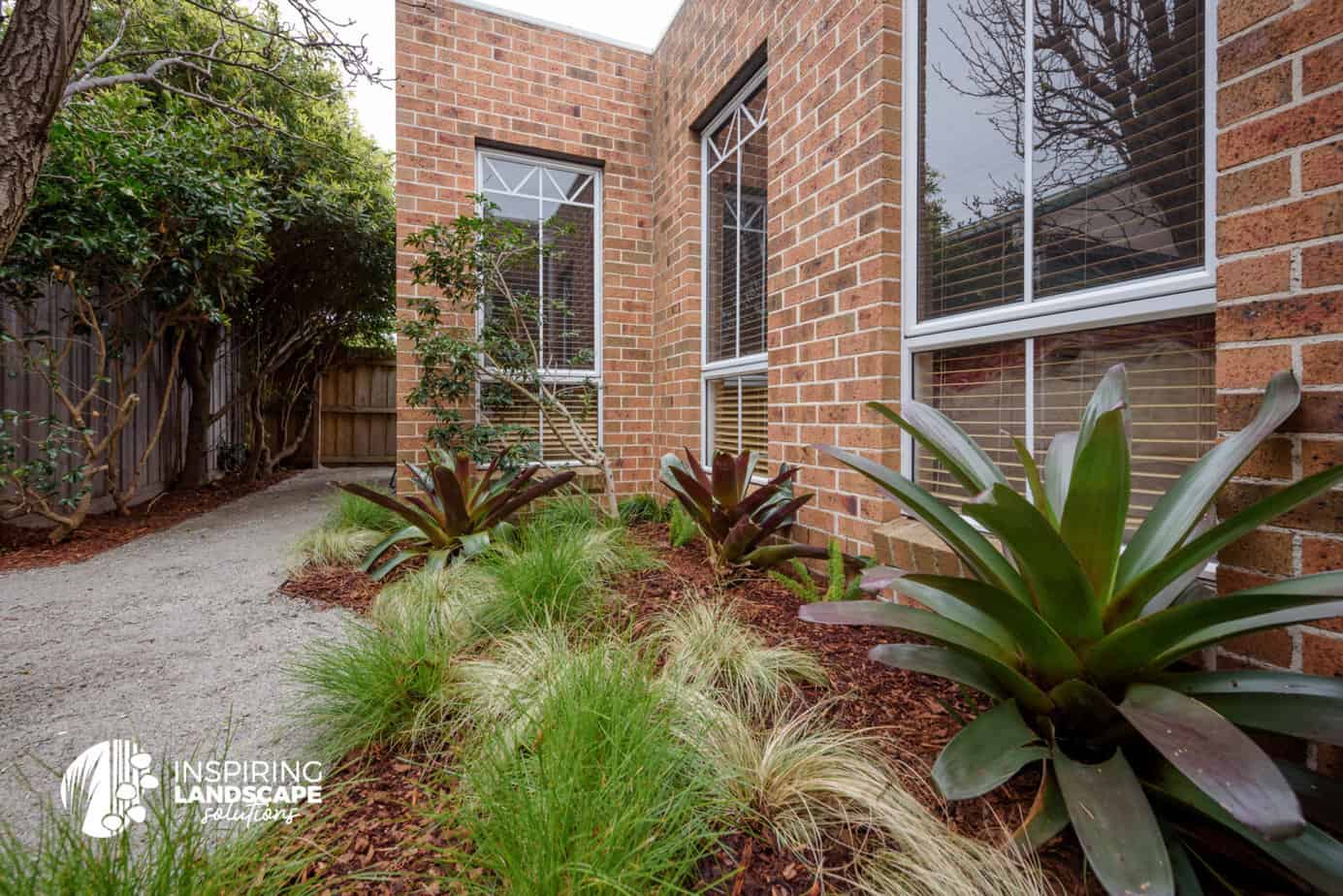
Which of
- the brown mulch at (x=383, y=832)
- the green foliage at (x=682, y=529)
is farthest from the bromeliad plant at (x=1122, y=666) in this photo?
the green foliage at (x=682, y=529)

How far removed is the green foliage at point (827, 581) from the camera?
2040 millimetres

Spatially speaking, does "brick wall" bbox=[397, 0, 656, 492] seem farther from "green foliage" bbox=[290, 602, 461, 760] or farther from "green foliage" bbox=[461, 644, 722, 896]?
"green foliage" bbox=[461, 644, 722, 896]

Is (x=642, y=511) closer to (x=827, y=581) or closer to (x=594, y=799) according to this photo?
(x=827, y=581)

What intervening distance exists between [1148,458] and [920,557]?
2.22ft

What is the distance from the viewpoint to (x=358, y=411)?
9.41m

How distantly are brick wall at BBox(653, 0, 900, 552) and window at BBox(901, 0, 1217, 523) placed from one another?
0.11 meters

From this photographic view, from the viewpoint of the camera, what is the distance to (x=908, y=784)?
115cm

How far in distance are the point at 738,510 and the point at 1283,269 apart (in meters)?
1.79

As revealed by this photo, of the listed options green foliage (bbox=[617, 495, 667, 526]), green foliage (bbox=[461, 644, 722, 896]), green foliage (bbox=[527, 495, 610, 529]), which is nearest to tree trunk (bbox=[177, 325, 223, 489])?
green foliage (bbox=[527, 495, 610, 529])

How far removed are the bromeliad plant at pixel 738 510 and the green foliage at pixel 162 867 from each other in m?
1.81

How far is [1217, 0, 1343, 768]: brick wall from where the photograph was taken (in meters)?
1.08

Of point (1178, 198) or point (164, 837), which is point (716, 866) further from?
point (1178, 198)

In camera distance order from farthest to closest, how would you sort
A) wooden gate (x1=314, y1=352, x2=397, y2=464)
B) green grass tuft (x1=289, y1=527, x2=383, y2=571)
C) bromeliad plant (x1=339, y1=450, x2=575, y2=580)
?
wooden gate (x1=314, y1=352, x2=397, y2=464) → green grass tuft (x1=289, y1=527, x2=383, y2=571) → bromeliad plant (x1=339, y1=450, x2=575, y2=580)

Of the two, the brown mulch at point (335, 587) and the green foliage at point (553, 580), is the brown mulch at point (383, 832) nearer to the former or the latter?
the green foliage at point (553, 580)
